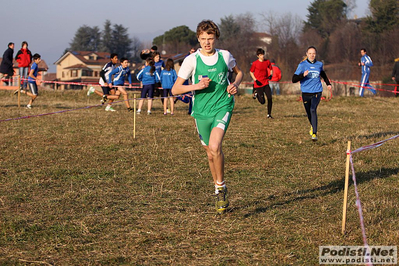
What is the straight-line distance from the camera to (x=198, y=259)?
459cm

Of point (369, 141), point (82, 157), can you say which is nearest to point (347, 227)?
point (82, 157)

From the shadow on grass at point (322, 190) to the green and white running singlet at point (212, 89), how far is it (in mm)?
1183

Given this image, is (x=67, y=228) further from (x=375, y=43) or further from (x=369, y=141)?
(x=375, y=43)

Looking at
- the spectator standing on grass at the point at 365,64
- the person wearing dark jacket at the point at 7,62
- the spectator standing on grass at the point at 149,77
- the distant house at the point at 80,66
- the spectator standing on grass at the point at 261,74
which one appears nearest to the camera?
the spectator standing on grass at the point at 261,74

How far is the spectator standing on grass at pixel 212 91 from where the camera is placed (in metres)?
5.89

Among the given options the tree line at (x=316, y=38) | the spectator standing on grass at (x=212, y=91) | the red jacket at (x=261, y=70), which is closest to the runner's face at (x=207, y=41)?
the spectator standing on grass at (x=212, y=91)

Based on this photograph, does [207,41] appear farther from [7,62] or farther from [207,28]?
[7,62]

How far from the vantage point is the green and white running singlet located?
5934 millimetres

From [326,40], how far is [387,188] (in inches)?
3164

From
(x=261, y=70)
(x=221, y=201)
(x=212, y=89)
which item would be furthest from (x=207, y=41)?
(x=261, y=70)

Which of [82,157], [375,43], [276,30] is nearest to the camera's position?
[82,157]

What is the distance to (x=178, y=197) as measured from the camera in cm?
683

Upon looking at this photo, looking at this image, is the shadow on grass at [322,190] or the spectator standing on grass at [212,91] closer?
the spectator standing on grass at [212,91]
